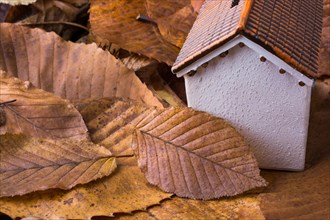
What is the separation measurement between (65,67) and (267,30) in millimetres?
520

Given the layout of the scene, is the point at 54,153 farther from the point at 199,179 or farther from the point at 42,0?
the point at 42,0

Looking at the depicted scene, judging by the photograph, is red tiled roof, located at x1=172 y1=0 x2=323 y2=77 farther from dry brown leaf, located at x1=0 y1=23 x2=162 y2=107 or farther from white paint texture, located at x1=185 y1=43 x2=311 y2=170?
dry brown leaf, located at x1=0 y1=23 x2=162 y2=107

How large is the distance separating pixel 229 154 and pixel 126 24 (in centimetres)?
56

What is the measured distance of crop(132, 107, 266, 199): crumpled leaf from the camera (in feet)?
3.94

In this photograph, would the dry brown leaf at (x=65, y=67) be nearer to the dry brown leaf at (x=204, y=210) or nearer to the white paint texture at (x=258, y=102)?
the white paint texture at (x=258, y=102)

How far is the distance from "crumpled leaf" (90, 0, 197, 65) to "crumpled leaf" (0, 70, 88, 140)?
28 centimetres

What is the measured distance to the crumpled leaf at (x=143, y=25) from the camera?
5.08ft

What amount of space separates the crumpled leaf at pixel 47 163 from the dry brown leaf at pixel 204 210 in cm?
12

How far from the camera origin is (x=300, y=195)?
3.95ft

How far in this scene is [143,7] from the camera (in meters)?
1.68

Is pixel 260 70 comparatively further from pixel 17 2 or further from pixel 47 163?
pixel 17 2

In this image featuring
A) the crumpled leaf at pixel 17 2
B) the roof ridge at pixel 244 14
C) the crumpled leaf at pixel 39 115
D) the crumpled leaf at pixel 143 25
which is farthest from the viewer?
the crumpled leaf at pixel 17 2

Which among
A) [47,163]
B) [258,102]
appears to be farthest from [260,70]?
[47,163]

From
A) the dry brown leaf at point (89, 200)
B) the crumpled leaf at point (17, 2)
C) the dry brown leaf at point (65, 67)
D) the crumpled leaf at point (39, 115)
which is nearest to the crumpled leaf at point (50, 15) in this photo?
the crumpled leaf at point (17, 2)
